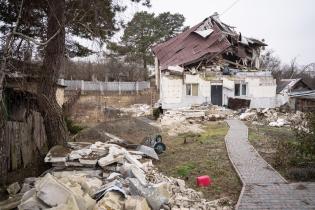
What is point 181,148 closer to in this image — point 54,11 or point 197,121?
point 54,11

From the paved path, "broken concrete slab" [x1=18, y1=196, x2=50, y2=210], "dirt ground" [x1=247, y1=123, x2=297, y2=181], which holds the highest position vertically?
"broken concrete slab" [x1=18, y1=196, x2=50, y2=210]

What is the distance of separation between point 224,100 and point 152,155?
16.8 m

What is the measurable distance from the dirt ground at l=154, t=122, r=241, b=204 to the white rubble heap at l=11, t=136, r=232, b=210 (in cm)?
56

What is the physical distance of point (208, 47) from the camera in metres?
27.5

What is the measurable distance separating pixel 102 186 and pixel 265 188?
389cm

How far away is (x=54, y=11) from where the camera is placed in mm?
8859

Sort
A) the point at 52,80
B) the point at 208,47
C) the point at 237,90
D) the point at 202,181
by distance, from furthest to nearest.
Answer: the point at 208,47, the point at 237,90, the point at 52,80, the point at 202,181

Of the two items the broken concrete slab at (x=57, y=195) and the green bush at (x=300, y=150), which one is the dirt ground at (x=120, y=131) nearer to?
the green bush at (x=300, y=150)

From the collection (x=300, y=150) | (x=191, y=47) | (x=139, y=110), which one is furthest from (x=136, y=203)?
(x=191, y=47)

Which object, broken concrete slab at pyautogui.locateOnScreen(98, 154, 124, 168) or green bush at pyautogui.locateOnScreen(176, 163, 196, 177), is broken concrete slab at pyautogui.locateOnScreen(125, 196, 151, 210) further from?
green bush at pyautogui.locateOnScreen(176, 163, 196, 177)

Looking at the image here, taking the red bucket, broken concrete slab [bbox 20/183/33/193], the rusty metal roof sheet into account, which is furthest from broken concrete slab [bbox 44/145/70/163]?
the rusty metal roof sheet

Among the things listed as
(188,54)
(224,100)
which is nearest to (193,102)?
(224,100)

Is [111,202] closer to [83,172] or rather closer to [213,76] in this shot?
[83,172]

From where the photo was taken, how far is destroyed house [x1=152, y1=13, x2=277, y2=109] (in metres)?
25.8
